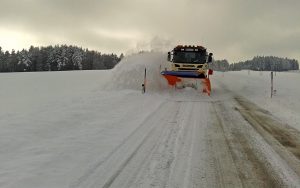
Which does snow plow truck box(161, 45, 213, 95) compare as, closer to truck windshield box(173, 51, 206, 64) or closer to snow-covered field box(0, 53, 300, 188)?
truck windshield box(173, 51, 206, 64)

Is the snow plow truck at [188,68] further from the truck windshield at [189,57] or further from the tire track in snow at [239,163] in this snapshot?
the tire track in snow at [239,163]

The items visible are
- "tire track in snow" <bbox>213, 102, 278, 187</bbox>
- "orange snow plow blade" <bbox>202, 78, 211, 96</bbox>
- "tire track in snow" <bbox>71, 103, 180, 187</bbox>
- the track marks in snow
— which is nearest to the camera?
"tire track in snow" <bbox>71, 103, 180, 187</bbox>

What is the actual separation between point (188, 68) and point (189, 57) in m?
0.78

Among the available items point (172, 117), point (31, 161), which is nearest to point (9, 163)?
point (31, 161)

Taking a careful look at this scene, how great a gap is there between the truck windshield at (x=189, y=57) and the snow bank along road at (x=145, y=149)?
952 centimetres

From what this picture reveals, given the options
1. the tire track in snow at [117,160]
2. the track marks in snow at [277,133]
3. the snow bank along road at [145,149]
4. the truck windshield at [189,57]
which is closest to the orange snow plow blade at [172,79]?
the truck windshield at [189,57]

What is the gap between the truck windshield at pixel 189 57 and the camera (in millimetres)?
23256

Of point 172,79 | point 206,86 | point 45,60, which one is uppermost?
point 45,60

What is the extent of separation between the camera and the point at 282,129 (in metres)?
11.2

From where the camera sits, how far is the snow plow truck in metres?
21.7

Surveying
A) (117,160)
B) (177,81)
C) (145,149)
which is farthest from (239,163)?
(177,81)

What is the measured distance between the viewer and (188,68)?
23.1 m

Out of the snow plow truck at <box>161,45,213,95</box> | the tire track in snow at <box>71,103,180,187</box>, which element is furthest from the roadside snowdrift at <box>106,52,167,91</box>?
the tire track in snow at <box>71,103,180,187</box>

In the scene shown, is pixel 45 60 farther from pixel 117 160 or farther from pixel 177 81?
pixel 117 160
